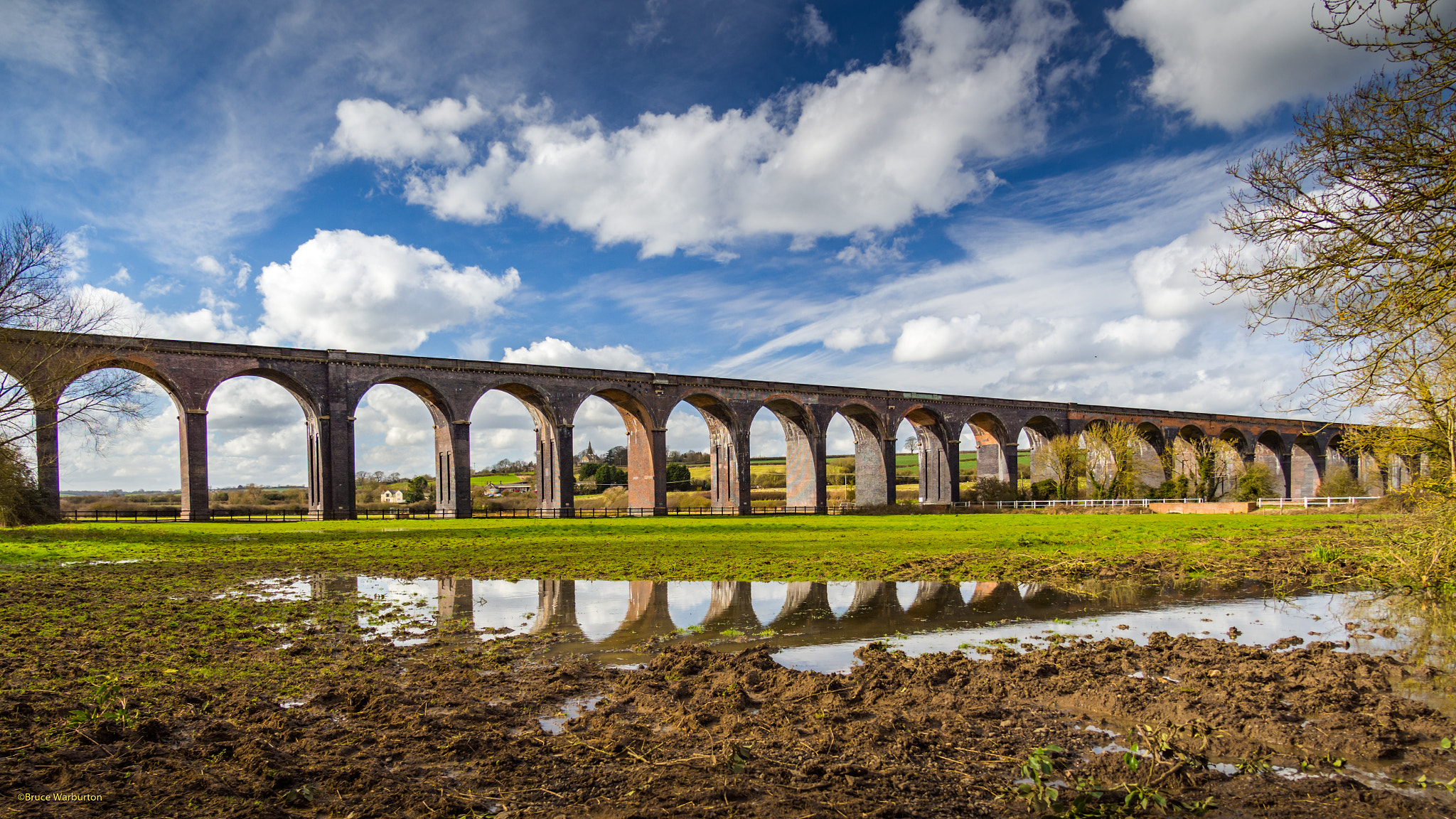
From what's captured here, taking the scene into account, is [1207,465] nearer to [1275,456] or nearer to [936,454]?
[936,454]

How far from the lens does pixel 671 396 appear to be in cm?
4216

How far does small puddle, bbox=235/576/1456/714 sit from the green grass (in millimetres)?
1483

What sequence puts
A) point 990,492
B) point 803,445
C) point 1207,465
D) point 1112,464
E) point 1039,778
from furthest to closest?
1. point 1207,465
2. point 990,492
3. point 1112,464
4. point 803,445
5. point 1039,778

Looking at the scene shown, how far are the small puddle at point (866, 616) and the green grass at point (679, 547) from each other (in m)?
1.48

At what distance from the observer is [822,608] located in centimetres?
888

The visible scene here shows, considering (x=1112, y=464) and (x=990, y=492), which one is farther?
(x=990, y=492)

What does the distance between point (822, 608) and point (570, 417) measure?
31279 millimetres

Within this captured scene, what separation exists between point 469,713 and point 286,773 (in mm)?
1183

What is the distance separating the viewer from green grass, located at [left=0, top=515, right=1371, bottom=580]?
13.1 meters

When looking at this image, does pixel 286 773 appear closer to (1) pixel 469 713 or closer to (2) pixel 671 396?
(1) pixel 469 713

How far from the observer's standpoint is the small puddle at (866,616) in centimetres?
675

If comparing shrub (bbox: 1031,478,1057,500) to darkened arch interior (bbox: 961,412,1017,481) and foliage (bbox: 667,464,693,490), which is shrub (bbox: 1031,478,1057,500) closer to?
darkened arch interior (bbox: 961,412,1017,481)

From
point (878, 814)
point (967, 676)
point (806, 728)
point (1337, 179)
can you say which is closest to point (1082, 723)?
point (967, 676)

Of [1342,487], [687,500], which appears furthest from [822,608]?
[1342,487]
